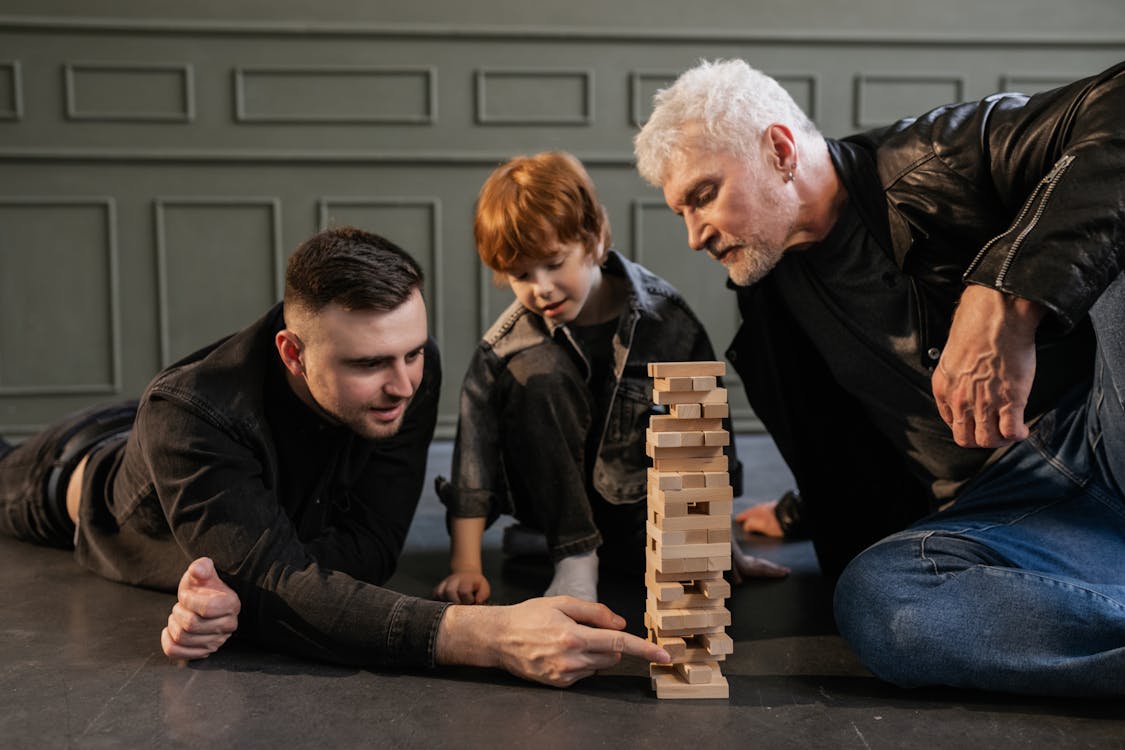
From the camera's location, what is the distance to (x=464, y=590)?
221 centimetres

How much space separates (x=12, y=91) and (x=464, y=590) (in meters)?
3.01

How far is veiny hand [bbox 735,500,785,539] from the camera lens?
9.20 feet

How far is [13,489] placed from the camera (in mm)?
2662

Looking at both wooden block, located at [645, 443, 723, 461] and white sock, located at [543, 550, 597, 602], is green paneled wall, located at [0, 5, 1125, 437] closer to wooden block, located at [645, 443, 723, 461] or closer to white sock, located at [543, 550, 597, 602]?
white sock, located at [543, 550, 597, 602]

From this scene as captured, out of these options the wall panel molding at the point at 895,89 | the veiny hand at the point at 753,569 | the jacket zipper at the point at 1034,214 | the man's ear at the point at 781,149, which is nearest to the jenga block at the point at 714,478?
the jacket zipper at the point at 1034,214

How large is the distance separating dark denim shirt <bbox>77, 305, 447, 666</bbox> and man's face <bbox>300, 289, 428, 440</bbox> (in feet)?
0.39

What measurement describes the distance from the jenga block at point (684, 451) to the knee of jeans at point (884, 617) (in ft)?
1.18

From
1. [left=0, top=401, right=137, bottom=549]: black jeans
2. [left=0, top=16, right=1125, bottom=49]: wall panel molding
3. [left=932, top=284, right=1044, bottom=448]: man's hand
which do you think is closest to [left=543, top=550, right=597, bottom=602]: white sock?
[left=932, top=284, right=1044, bottom=448]: man's hand

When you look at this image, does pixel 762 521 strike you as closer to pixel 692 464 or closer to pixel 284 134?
pixel 692 464

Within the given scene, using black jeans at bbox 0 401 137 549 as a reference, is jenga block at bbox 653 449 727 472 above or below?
above

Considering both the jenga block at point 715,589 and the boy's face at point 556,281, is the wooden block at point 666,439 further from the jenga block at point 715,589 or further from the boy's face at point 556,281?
the boy's face at point 556,281

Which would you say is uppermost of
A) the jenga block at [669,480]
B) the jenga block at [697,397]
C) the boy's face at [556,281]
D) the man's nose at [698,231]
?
the man's nose at [698,231]

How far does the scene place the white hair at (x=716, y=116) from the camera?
203 centimetres

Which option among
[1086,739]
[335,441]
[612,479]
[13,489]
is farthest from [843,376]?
[13,489]
